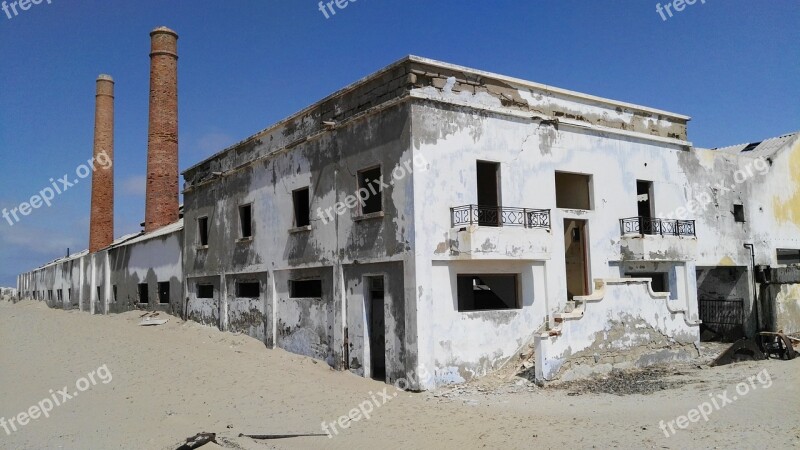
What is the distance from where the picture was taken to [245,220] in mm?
20516

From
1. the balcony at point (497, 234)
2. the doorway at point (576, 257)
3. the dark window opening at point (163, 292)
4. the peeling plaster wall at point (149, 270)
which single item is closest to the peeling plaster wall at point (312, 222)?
the balcony at point (497, 234)

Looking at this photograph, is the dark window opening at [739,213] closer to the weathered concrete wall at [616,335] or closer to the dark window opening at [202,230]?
the weathered concrete wall at [616,335]

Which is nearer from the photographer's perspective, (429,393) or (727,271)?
(429,393)

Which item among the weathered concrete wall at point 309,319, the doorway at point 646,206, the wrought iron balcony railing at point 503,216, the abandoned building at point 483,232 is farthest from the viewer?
the doorway at point 646,206

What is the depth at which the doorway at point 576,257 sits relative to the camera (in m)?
16.2

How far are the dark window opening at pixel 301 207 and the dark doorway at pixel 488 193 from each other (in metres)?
4.94

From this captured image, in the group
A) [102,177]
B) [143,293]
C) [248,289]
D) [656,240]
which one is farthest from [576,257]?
[102,177]

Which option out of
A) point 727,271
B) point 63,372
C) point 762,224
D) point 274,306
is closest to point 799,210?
point 762,224

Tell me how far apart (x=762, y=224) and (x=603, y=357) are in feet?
35.7

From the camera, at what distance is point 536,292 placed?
14.7 m

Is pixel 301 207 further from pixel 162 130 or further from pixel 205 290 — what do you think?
pixel 162 130

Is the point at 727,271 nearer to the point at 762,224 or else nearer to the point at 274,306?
the point at 762,224

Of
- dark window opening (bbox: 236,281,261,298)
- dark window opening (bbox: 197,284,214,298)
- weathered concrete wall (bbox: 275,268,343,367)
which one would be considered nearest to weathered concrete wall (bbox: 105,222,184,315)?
dark window opening (bbox: 197,284,214,298)

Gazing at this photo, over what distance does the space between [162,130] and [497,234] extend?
74.4 feet
